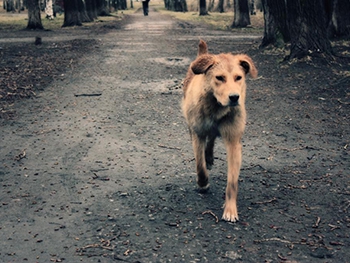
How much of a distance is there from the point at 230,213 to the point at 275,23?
11818 mm

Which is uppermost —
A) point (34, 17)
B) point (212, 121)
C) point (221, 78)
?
point (34, 17)

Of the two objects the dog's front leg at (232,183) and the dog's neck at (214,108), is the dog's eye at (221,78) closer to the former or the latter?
the dog's neck at (214,108)

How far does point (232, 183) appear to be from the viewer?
4.40 m

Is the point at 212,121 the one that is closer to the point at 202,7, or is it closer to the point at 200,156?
the point at 200,156

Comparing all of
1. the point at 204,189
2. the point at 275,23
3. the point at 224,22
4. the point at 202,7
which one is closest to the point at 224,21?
the point at 224,22

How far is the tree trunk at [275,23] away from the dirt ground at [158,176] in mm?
3785

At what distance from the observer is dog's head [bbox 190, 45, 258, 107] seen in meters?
4.18

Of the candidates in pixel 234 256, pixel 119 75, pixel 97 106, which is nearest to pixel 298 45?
pixel 119 75

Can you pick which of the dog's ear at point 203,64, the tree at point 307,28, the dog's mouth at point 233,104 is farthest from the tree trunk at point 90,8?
the dog's mouth at point 233,104

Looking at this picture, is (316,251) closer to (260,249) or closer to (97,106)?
(260,249)

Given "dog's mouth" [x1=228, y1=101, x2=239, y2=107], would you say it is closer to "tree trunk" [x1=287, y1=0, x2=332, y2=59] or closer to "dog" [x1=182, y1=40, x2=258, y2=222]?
"dog" [x1=182, y1=40, x2=258, y2=222]

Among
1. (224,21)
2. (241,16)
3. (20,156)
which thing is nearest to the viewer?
(20,156)

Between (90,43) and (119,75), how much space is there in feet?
26.5

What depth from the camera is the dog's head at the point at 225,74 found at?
4.18m
